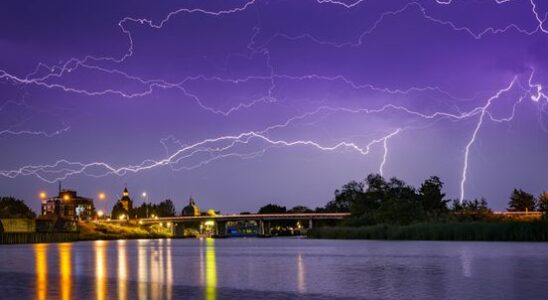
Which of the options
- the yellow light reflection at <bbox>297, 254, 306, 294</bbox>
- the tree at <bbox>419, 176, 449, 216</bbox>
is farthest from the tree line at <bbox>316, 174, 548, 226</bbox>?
the yellow light reflection at <bbox>297, 254, 306, 294</bbox>

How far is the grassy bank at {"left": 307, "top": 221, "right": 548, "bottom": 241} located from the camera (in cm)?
7238

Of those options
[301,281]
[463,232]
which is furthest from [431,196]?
[301,281]

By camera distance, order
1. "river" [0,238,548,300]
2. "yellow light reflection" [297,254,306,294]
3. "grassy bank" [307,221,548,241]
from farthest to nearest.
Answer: "grassy bank" [307,221,548,241] < "yellow light reflection" [297,254,306,294] < "river" [0,238,548,300]

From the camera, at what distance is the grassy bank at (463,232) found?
72.4m

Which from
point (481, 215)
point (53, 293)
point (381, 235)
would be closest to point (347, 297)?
point (53, 293)

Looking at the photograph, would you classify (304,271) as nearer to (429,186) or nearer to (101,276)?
(101,276)

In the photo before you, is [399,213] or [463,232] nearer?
[463,232]

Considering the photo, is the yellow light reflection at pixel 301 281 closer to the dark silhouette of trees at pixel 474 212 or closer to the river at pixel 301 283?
the river at pixel 301 283

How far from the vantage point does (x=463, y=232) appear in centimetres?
8131

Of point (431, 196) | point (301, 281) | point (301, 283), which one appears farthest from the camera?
point (431, 196)

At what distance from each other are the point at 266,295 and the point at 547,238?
5471 cm

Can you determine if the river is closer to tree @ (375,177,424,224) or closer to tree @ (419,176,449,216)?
tree @ (375,177,424,224)

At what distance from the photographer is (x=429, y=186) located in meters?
150

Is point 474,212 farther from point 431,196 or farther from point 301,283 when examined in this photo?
point 301,283
